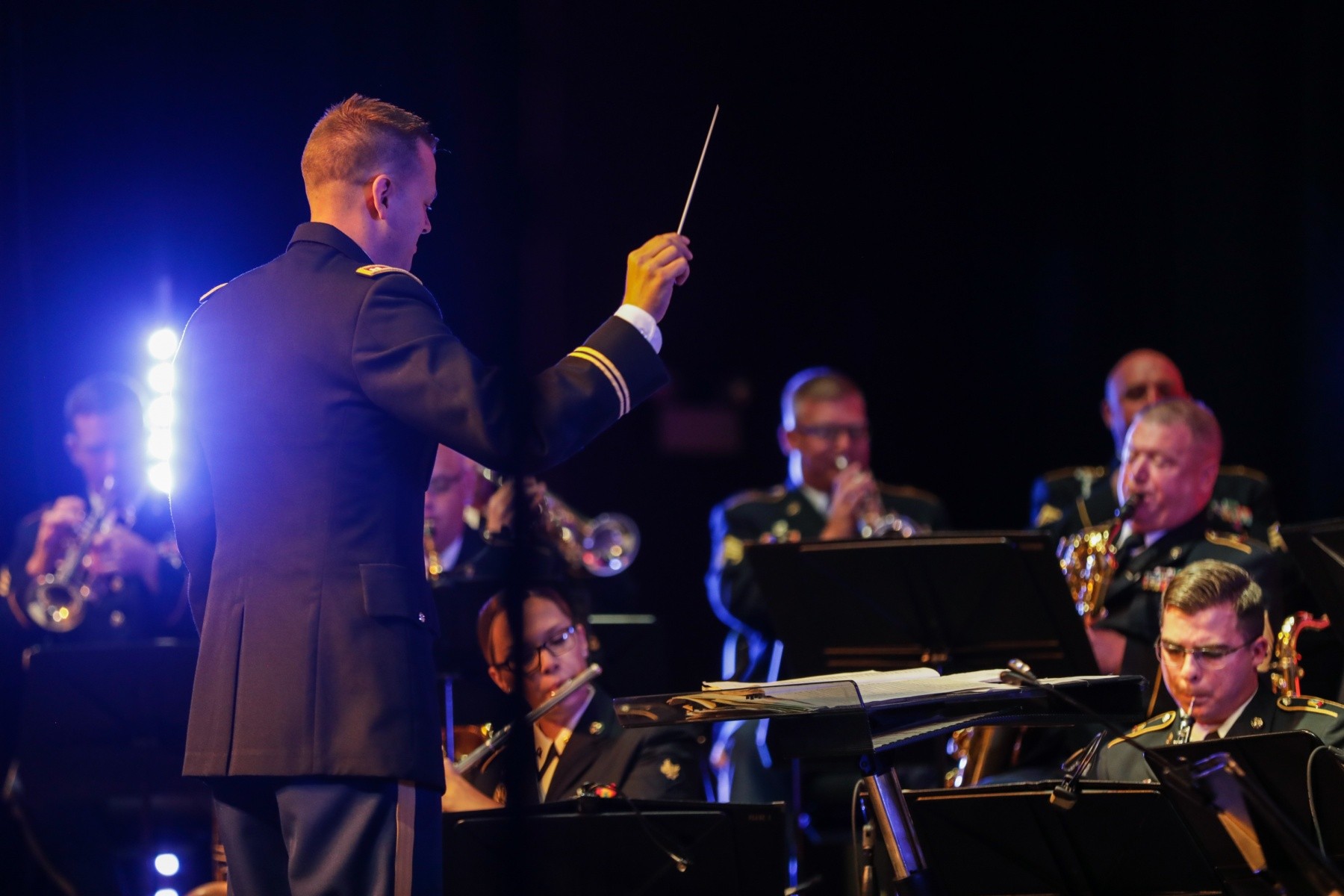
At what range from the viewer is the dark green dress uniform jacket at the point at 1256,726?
311 cm

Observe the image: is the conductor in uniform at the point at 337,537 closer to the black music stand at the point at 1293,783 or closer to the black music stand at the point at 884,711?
the black music stand at the point at 884,711

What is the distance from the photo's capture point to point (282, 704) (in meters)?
2.14

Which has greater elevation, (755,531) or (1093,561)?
(755,531)

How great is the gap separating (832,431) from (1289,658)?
6.59ft

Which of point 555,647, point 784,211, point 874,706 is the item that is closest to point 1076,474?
point 784,211

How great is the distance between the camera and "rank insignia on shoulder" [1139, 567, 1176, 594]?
4.12m

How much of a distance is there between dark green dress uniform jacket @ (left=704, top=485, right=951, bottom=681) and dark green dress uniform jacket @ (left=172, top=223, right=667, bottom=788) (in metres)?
2.68

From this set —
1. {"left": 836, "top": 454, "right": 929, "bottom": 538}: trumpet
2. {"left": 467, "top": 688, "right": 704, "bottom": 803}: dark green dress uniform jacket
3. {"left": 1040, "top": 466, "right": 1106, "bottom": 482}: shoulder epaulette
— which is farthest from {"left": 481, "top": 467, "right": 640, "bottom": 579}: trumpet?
{"left": 1040, "top": 466, "right": 1106, "bottom": 482}: shoulder epaulette

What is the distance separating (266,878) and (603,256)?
4109mm

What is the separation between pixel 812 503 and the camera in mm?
5348

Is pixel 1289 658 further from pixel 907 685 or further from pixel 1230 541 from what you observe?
pixel 907 685

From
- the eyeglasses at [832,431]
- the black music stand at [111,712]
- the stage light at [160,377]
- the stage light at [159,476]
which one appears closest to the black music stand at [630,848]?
the black music stand at [111,712]

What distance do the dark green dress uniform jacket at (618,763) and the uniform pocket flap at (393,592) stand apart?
1.23m

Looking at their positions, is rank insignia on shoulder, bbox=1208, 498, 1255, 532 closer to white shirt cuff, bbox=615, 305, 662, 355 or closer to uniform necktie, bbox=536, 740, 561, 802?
uniform necktie, bbox=536, 740, 561, 802
